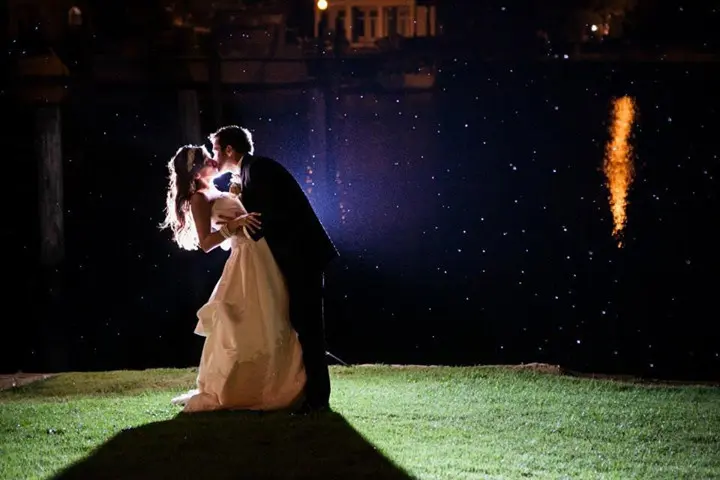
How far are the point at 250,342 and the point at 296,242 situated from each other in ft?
2.45

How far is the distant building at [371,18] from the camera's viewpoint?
37.2m

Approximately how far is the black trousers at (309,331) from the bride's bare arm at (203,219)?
0.62 metres

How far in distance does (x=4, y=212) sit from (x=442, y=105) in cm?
1375

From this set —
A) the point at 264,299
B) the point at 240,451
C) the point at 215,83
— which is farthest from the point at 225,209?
the point at 215,83

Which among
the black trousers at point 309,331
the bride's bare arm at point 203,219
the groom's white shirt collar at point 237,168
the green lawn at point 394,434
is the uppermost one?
the groom's white shirt collar at point 237,168

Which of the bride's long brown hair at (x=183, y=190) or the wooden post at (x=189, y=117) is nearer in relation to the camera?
the bride's long brown hair at (x=183, y=190)

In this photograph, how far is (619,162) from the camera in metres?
30.0

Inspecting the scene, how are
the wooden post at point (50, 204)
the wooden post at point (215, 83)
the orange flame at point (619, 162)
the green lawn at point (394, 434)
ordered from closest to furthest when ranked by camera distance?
the green lawn at point (394, 434) → the wooden post at point (50, 204) → the orange flame at point (619, 162) → the wooden post at point (215, 83)

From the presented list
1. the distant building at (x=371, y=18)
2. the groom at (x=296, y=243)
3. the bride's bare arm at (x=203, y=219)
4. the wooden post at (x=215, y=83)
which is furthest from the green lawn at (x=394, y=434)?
the distant building at (x=371, y=18)

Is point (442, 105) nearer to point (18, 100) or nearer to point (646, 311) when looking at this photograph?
point (18, 100)

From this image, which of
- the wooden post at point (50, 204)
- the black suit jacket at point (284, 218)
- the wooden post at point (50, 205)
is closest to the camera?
the black suit jacket at point (284, 218)

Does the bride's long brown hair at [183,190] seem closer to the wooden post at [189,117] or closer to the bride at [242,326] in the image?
the bride at [242,326]

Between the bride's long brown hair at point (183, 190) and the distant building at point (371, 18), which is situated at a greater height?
the distant building at point (371, 18)

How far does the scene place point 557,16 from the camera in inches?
1399
